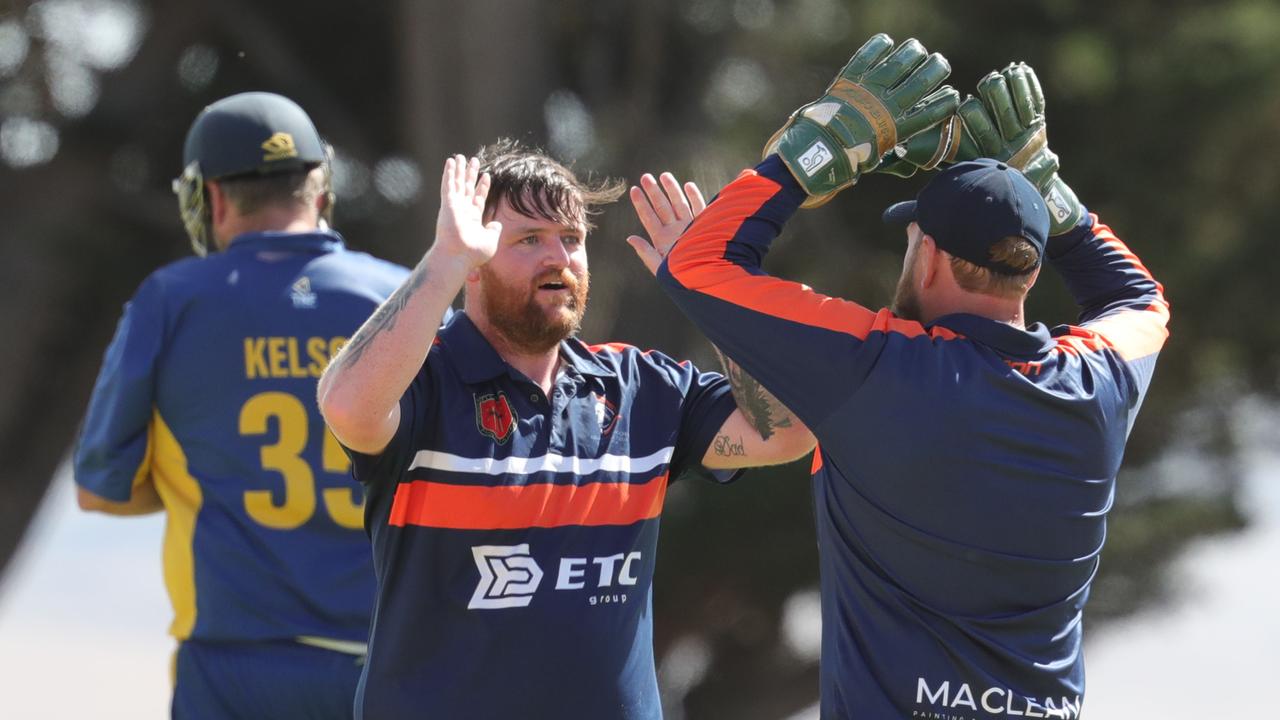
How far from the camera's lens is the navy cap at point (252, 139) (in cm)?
424

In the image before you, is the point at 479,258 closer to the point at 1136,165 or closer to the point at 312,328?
the point at 312,328

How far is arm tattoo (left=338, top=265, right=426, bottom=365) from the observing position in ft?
9.89

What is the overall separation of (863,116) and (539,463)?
0.96m

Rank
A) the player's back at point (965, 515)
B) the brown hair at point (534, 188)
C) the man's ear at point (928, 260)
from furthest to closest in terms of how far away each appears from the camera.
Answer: the brown hair at point (534, 188) → the man's ear at point (928, 260) → the player's back at point (965, 515)

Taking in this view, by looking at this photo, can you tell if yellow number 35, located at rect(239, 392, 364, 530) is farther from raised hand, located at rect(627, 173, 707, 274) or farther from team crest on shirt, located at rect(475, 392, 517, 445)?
raised hand, located at rect(627, 173, 707, 274)

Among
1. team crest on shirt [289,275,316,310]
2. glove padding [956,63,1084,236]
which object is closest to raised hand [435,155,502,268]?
glove padding [956,63,1084,236]

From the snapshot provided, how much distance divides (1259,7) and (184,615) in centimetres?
725

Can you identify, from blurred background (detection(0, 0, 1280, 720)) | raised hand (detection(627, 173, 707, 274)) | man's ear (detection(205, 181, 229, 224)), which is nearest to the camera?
raised hand (detection(627, 173, 707, 274))

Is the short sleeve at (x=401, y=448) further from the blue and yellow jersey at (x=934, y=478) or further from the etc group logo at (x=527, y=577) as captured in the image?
the blue and yellow jersey at (x=934, y=478)

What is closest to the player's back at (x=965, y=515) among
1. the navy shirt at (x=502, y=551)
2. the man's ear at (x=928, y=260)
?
the man's ear at (x=928, y=260)

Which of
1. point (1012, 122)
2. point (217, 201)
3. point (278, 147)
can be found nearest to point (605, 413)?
point (1012, 122)

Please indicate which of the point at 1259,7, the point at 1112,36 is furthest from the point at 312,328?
the point at 1259,7

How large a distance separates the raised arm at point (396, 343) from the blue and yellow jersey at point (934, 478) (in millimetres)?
431

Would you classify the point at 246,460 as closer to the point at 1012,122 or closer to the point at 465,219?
the point at 465,219
